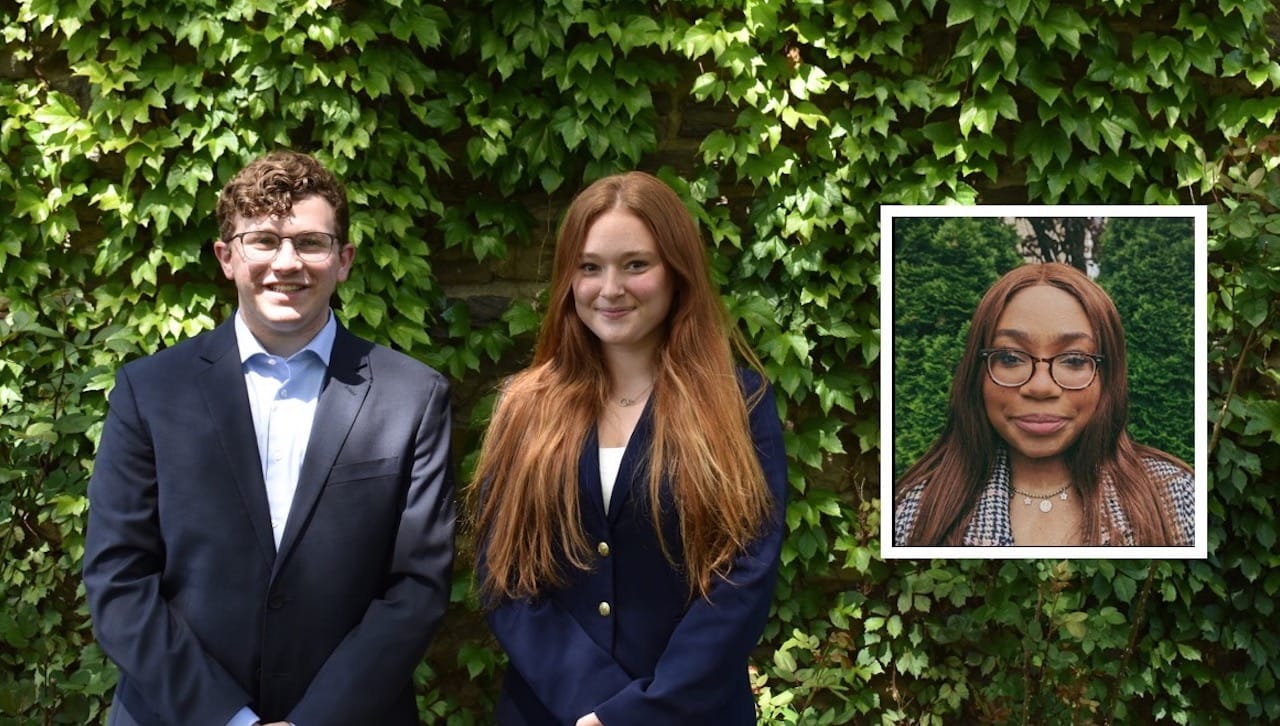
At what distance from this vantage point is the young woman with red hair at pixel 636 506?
224 centimetres

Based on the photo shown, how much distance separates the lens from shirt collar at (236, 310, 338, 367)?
239cm

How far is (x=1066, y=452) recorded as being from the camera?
3.07 metres

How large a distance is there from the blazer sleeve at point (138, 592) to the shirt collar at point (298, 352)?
8.7 inches

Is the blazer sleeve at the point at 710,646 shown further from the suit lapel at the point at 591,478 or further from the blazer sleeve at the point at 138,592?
the blazer sleeve at the point at 138,592

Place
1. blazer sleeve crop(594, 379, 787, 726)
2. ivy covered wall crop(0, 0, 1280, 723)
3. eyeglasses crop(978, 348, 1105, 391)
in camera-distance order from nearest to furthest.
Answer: blazer sleeve crop(594, 379, 787, 726), eyeglasses crop(978, 348, 1105, 391), ivy covered wall crop(0, 0, 1280, 723)

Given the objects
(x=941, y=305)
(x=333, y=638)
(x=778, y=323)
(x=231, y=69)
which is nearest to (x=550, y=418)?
(x=333, y=638)

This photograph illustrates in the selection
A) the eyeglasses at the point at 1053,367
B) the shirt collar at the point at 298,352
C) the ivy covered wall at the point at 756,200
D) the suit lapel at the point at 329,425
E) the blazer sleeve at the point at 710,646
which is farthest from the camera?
the ivy covered wall at the point at 756,200

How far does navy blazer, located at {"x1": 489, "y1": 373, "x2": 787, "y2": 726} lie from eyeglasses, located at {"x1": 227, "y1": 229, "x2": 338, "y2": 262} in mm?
650

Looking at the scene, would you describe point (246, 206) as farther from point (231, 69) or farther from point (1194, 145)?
point (1194, 145)

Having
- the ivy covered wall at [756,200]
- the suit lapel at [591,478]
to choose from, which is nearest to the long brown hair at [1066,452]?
the ivy covered wall at [756,200]

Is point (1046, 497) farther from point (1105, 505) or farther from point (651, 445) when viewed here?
point (651, 445)

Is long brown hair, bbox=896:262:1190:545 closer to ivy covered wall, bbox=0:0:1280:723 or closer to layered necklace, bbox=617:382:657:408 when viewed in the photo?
ivy covered wall, bbox=0:0:1280:723

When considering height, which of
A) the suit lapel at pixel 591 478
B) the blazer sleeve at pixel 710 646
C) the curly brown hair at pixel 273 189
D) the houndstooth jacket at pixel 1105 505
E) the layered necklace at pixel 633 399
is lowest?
the blazer sleeve at pixel 710 646

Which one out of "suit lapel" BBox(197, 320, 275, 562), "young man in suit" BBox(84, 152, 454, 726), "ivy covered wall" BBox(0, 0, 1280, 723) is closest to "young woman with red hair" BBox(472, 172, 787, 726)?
"young man in suit" BBox(84, 152, 454, 726)
